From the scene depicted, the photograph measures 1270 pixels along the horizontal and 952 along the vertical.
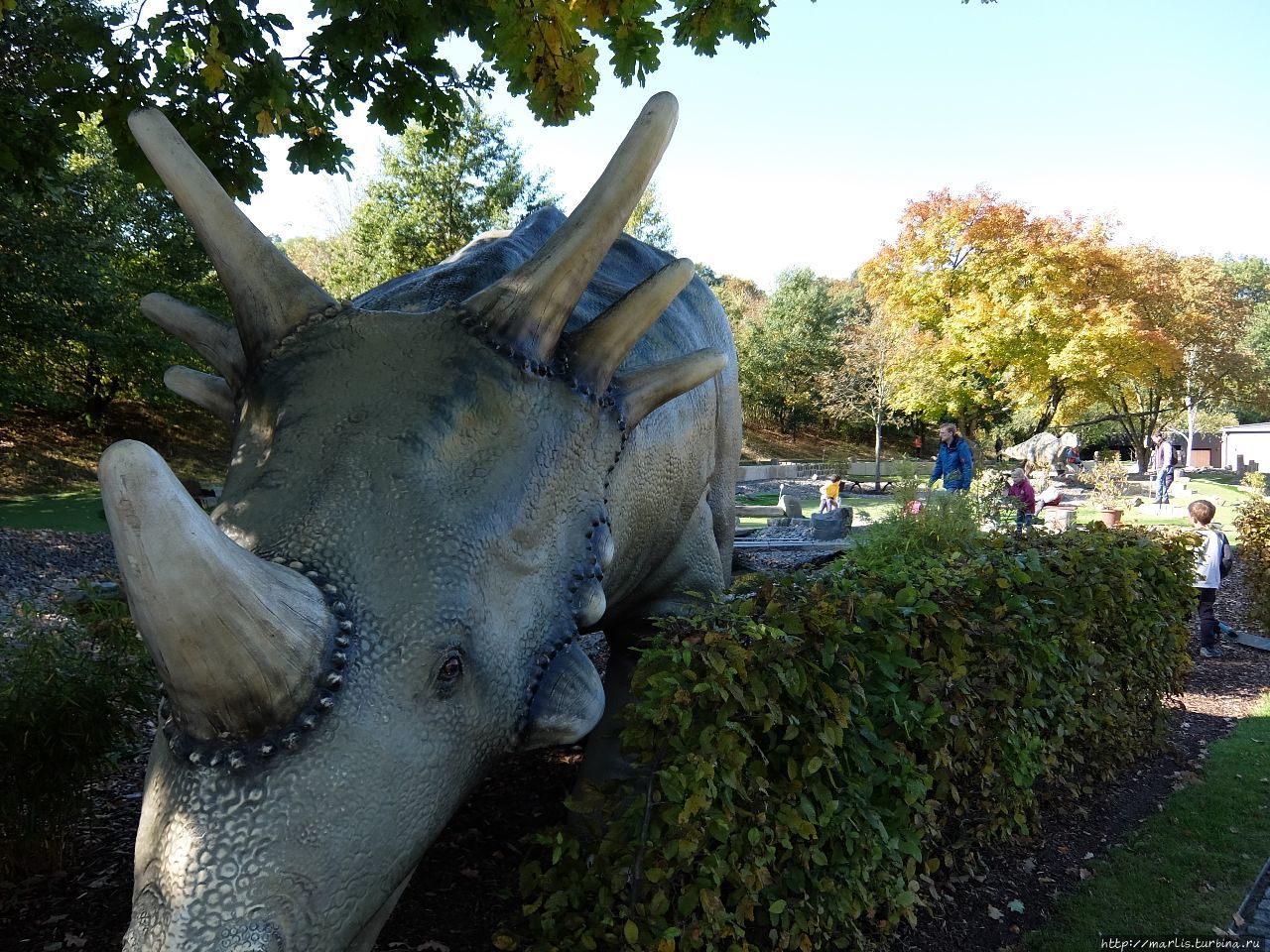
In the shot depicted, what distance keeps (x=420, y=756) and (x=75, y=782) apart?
2.71 meters

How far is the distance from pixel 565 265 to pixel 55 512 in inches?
681

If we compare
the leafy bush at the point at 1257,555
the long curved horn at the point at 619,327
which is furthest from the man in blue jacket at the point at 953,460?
the long curved horn at the point at 619,327

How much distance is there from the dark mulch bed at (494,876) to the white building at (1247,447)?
46063mm

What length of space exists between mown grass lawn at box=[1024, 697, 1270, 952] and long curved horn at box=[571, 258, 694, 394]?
334cm

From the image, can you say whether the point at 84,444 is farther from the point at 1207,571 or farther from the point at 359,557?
the point at 359,557

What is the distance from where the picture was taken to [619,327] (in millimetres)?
2096

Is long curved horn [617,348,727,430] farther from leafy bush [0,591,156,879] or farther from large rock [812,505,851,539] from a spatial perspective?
large rock [812,505,851,539]

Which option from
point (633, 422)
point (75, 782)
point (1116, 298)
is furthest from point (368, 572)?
point (1116, 298)

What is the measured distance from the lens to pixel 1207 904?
13.5 feet

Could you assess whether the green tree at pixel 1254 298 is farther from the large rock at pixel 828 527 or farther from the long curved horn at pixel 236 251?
the long curved horn at pixel 236 251

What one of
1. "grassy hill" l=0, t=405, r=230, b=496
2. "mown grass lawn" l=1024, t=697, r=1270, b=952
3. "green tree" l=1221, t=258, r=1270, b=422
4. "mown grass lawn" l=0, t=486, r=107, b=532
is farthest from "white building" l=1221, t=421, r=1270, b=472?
Result: "mown grass lawn" l=0, t=486, r=107, b=532

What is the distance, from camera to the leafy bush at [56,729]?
3.28 m

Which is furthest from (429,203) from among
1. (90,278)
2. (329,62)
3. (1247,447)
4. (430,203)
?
(1247,447)

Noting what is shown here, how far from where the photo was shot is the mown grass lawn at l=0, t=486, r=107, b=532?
14.1 metres
